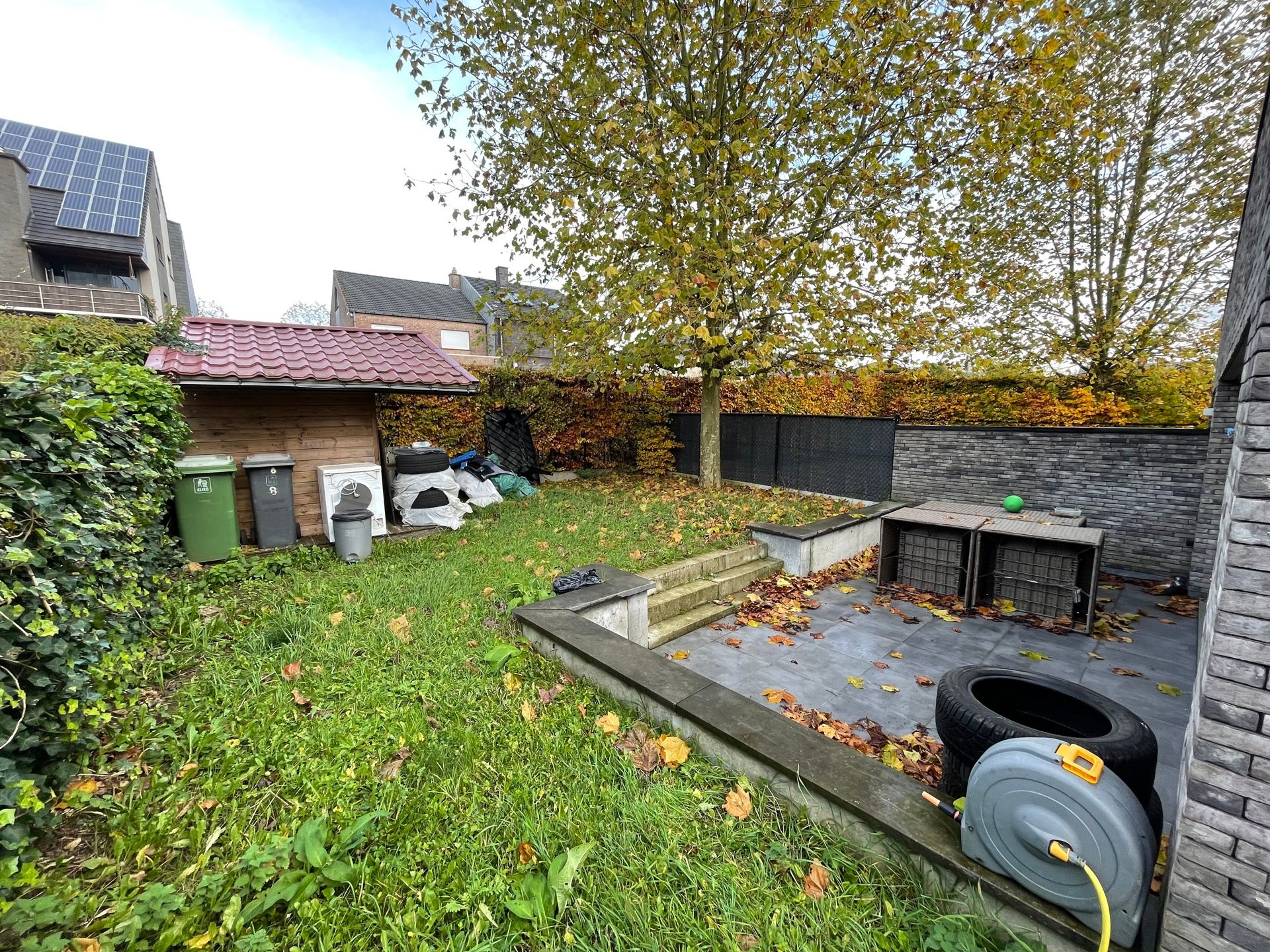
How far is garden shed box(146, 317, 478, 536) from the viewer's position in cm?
546

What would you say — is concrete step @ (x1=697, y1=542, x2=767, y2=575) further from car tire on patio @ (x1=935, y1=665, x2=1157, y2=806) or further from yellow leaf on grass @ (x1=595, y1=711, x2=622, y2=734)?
car tire on patio @ (x1=935, y1=665, x2=1157, y2=806)

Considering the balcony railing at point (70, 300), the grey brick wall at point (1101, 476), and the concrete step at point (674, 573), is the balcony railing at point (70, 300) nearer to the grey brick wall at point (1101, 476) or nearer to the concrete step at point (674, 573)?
the concrete step at point (674, 573)

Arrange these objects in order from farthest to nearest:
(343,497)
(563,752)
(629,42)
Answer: (629,42) → (343,497) → (563,752)

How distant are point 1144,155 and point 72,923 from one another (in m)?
14.4

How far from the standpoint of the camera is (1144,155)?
8.22 metres

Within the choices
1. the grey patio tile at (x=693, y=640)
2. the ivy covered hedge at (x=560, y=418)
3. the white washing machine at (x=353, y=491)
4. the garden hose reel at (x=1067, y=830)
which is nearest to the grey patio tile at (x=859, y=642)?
the grey patio tile at (x=693, y=640)

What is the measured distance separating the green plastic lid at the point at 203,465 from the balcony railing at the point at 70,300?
1752 cm

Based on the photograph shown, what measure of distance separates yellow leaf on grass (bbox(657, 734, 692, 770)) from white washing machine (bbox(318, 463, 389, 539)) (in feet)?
15.4

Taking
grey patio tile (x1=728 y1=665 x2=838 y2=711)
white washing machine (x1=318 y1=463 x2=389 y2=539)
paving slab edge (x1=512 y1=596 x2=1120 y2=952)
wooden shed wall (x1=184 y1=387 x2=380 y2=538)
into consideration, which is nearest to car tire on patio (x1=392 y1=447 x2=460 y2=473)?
wooden shed wall (x1=184 y1=387 x2=380 y2=538)

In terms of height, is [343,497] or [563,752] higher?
[343,497]

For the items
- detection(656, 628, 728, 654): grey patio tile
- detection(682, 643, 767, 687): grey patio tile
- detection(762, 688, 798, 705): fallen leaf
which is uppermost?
detection(762, 688, 798, 705): fallen leaf

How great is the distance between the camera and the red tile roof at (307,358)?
5.20 meters

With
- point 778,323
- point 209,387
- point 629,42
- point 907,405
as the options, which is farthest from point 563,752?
point 907,405

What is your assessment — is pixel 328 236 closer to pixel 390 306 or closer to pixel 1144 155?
pixel 390 306
